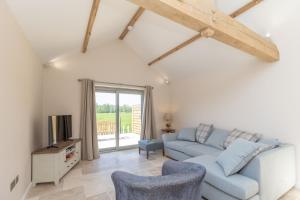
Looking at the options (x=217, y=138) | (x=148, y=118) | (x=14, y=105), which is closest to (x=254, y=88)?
(x=217, y=138)

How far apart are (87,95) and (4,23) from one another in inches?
105

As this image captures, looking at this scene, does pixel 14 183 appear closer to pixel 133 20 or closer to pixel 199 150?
pixel 199 150

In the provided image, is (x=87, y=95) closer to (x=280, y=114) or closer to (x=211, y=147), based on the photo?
(x=211, y=147)

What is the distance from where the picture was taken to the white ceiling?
7.34ft

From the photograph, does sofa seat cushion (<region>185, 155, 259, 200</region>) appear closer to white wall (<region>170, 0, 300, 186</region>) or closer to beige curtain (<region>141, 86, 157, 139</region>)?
white wall (<region>170, 0, 300, 186</region>)

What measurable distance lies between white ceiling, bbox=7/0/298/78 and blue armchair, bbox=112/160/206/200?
233 cm

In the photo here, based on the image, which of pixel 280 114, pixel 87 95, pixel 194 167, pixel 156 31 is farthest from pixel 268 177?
pixel 87 95

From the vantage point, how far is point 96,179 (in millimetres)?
3062

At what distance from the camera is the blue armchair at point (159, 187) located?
1374mm

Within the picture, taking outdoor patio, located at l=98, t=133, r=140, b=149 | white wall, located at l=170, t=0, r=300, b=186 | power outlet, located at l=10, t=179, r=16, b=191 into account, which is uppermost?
white wall, located at l=170, t=0, r=300, b=186

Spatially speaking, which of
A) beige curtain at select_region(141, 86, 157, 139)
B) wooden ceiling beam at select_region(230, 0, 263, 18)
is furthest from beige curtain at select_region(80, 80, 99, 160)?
wooden ceiling beam at select_region(230, 0, 263, 18)

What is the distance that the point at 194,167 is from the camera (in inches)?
71.4

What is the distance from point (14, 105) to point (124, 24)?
307 centimetres

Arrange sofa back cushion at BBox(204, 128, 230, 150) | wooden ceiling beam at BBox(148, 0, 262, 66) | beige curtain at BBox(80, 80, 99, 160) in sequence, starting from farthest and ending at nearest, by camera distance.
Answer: beige curtain at BBox(80, 80, 99, 160) → sofa back cushion at BBox(204, 128, 230, 150) → wooden ceiling beam at BBox(148, 0, 262, 66)
